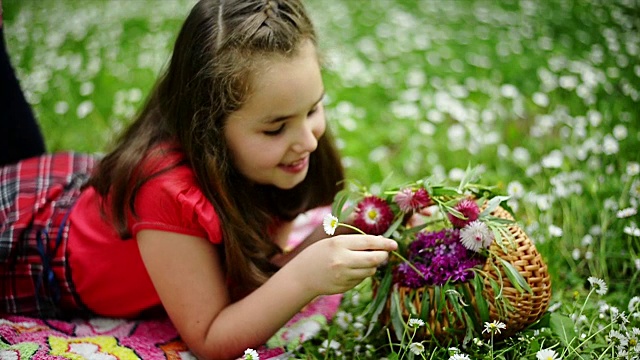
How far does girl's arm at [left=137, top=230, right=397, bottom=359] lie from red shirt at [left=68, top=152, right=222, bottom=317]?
0.04 m

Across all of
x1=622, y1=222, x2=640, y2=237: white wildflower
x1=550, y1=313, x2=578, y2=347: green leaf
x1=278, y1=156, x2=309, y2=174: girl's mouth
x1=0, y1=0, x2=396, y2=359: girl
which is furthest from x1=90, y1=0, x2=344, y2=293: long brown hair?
x1=622, y1=222, x2=640, y2=237: white wildflower

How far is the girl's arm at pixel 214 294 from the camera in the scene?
126 centimetres

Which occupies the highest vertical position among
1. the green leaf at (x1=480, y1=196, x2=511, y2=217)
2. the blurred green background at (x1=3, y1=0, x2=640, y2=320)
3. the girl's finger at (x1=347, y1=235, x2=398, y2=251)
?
the girl's finger at (x1=347, y1=235, x2=398, y2=251)

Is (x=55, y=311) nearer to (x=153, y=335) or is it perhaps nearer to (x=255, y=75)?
(x=153, y=335)

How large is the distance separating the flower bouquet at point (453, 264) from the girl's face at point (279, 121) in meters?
0.15

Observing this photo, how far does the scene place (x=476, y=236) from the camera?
121 cm

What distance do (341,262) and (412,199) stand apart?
0.21m

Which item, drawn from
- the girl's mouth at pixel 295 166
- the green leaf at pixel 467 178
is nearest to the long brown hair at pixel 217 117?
the girl's mouth at pixel 295 166

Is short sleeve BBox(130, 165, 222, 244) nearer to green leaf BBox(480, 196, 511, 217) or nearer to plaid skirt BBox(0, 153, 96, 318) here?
plaid skirt BBox(0, 153, 96, 318)

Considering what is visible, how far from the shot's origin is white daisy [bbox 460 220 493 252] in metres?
1.21

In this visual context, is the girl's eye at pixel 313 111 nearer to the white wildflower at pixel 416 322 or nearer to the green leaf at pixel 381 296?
the green leaf at pixel 381 296

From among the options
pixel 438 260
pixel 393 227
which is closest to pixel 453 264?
pixel 438 260

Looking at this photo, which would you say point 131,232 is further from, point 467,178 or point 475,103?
point 475,103

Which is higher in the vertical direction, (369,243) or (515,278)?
(369,243)
